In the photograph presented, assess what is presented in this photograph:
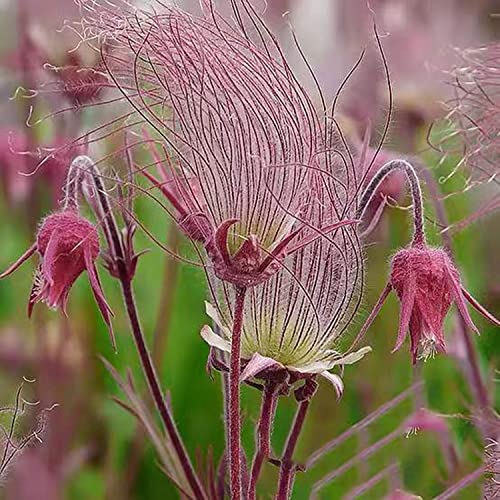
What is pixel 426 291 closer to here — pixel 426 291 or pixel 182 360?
pixel 426 291

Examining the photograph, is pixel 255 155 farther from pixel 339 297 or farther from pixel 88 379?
pixel 88 379

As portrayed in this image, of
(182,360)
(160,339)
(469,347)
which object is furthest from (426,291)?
(182,360)

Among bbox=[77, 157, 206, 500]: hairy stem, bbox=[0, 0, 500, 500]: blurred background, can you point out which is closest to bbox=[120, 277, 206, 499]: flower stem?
bbox=[77, 157, 206, 500]: hairy stem

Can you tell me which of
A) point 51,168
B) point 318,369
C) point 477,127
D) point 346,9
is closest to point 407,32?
point 346,9

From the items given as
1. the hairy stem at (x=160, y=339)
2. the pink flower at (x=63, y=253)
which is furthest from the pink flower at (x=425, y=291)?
the hairy stem at (x=160, y=339)

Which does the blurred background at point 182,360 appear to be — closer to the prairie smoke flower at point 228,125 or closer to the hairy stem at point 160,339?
the hairy stem at point 160,339
